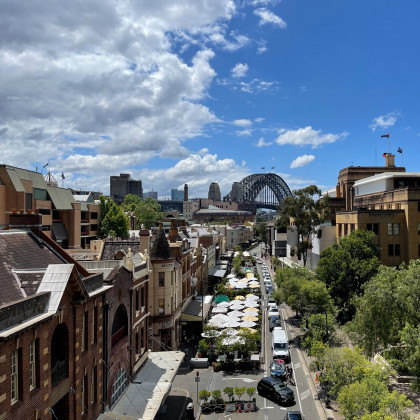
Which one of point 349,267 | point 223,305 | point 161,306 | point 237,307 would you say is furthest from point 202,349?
point 349,267

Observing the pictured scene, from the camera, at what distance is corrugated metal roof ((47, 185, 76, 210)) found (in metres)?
78.0

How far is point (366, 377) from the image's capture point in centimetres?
2264

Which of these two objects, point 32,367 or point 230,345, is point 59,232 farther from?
point 32,367

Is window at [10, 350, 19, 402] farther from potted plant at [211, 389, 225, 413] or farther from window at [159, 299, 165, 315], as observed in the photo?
window at [159, 299, 165, 315]

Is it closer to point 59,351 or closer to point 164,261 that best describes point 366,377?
point 59,351

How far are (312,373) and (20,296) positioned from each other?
3071 cm

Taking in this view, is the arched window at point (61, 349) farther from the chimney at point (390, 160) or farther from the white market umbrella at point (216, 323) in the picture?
the chimney at point (390, 160)

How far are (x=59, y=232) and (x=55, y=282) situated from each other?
69.7m

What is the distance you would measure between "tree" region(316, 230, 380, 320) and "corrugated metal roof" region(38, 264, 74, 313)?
40.9 metres

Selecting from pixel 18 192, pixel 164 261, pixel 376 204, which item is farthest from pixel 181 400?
pixel 376 204

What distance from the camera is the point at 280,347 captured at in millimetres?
42125

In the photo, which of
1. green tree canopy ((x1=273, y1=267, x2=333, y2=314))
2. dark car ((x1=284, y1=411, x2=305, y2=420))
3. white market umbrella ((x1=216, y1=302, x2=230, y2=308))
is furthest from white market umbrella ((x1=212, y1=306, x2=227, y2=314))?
dark car ((x1=284, y1=411, x2=305, y2=420))

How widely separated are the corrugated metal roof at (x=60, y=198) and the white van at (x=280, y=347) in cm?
5268

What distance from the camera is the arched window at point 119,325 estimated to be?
2520 centimetres
